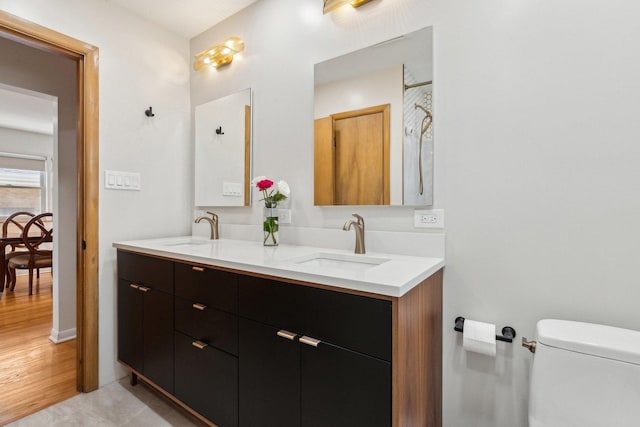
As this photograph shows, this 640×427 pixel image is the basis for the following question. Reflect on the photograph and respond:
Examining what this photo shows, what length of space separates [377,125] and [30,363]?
2820 mm

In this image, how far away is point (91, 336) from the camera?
1.93m

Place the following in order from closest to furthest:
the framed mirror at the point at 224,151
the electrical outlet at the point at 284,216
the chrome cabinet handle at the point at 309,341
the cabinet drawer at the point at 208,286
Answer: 1. the chrome cabinet handle at the point at 309,341
2. the cabinet drawer at the point at 208,286
3. the electrical outlet at the point at 284,216
4. the framed mirror at the point at 224,151

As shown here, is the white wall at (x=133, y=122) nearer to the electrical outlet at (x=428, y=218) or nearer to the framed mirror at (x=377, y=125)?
the framed mirror at (x=377, y=125)

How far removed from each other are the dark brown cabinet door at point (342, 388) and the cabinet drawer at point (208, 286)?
0.40 metres

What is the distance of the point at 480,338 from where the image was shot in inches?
47.2

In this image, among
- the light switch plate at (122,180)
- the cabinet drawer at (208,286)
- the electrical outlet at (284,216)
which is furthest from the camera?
the light switch plate at (122,180)

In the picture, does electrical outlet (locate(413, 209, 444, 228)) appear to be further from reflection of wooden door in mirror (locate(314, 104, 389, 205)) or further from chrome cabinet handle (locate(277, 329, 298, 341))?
chrome cabinet handle (locate(277, 329, 298, 341))

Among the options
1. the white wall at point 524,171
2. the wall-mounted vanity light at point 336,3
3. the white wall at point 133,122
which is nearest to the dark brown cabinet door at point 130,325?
the white wall at point 133,122

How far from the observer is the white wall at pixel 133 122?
196cm

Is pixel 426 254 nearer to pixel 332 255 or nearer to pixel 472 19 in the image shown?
pixel 332 255

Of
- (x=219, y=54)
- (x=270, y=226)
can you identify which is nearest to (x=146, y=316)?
(x=270, y=226)

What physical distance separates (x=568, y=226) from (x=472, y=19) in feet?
2.98

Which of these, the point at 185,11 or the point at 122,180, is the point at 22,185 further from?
the point at 185,11

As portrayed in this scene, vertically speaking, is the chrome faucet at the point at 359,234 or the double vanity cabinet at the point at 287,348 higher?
the chrome faucet at the point at 359,234
